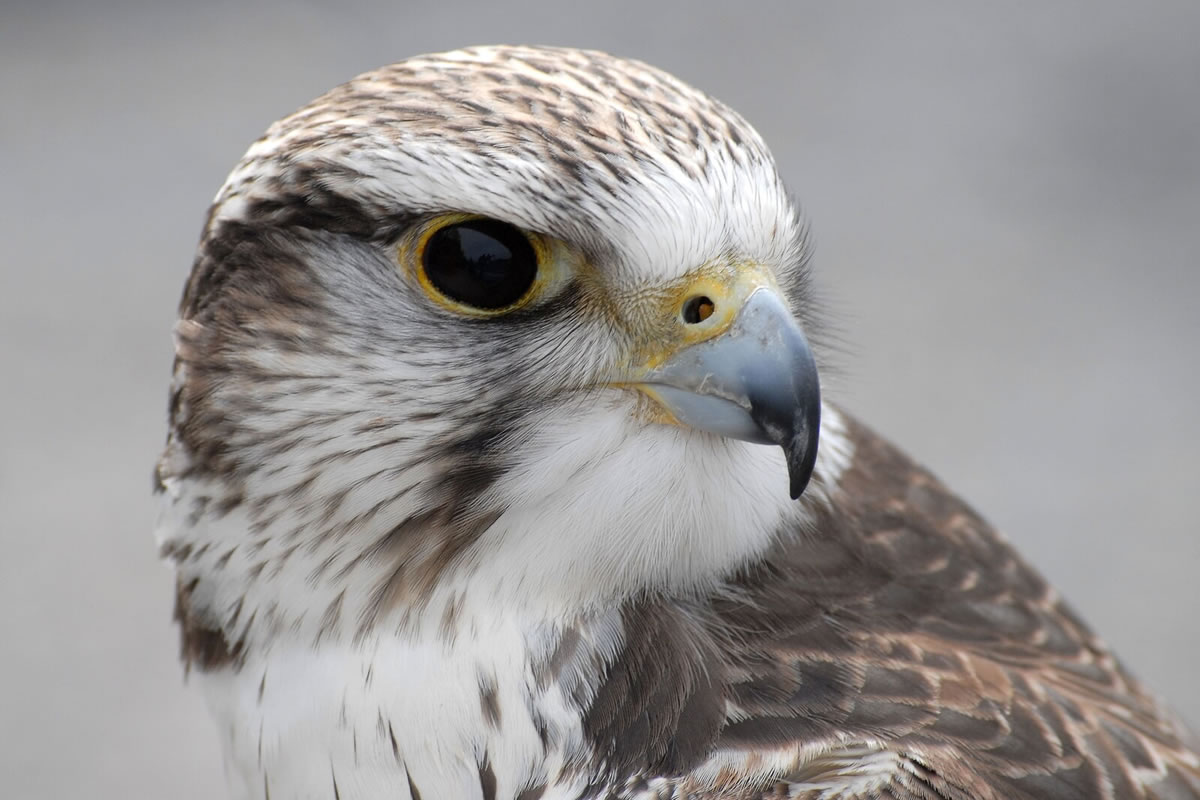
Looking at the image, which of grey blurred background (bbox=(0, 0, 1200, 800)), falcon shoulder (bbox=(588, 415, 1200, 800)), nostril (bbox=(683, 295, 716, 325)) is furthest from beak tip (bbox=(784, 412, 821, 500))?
grey blurred background (bbox=(0, 0, 1200, 800))

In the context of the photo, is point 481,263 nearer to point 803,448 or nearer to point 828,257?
point 803,448

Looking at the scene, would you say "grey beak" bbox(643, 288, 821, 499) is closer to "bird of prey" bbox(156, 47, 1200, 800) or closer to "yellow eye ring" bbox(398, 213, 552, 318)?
"bird of prey" bbox(156, 47, 1200, 800)

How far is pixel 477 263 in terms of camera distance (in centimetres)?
222

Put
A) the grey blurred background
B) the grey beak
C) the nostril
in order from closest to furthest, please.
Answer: the grey beak, the nostril, the grey blurred background

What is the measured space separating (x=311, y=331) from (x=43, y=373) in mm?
5794

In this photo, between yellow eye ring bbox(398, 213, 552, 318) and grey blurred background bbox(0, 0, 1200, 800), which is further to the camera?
grey blurred background bbox(0, 0, 1200, 800)

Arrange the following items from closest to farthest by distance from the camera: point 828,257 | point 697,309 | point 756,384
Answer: point 756,384, point 697,309, point 828,257

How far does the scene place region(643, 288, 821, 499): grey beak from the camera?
2135 millimetres

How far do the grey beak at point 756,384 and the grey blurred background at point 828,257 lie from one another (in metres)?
3.49

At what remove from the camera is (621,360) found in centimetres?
227

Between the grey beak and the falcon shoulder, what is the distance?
35 centimetres

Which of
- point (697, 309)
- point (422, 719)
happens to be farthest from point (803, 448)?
point (422, 719)

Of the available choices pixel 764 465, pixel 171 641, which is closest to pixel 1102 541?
pixel 171 641

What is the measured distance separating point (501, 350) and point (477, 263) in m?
0.15
